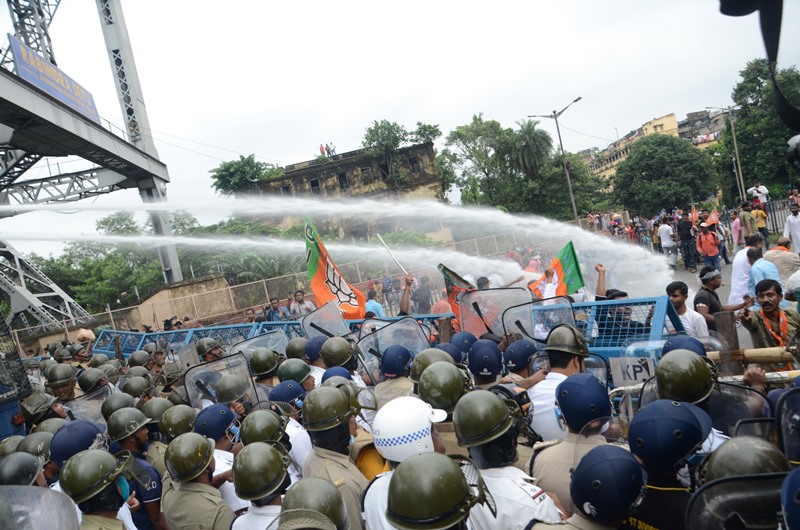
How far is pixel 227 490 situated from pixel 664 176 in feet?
165

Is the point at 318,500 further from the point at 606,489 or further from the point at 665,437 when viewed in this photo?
the point at 665,437

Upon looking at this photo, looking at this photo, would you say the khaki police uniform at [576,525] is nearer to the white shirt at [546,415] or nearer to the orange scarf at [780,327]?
the white shirt at [546,415]

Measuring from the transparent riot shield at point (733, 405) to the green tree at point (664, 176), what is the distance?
4763 centimetres

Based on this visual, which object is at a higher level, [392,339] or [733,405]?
[392,339]

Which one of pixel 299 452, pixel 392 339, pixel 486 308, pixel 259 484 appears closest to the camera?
pixel 259 484

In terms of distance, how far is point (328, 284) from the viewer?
10.2 meters

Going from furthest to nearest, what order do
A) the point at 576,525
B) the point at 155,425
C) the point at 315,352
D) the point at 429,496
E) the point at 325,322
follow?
the point at 325,322 < the point at 315,352 < the point at 155,425 < the point at 576,525 < the point at 429,496

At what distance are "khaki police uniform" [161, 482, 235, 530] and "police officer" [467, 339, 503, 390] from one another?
208cm

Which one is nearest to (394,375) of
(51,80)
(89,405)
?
(89,405)

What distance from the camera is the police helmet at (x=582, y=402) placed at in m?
3.03

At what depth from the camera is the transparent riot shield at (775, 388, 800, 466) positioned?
6.95ft

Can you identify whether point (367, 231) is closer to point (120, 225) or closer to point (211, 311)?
point (211, 311)

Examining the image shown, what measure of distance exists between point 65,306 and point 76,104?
44.9ft

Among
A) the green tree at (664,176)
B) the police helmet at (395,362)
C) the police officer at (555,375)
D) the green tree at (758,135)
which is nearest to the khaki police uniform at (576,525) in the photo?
the police officer at (555,375)
